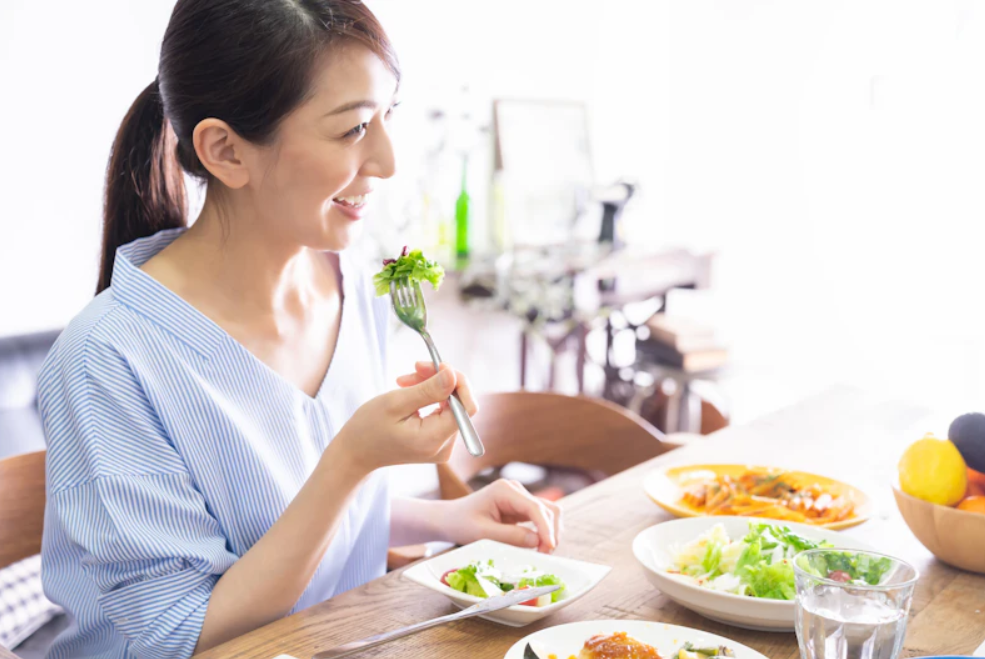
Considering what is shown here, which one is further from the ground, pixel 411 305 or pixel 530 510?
pixel 411 305

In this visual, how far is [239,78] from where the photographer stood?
112 cm

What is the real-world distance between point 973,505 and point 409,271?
0.72 metres

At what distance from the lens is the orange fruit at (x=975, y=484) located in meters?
1.13

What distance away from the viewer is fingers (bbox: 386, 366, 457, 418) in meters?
0.97

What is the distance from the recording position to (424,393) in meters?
0.98

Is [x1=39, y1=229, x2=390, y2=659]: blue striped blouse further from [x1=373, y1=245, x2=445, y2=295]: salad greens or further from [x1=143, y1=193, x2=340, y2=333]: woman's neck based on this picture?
[x1=373, y1=245, x2=445, y2=295]: salad greens

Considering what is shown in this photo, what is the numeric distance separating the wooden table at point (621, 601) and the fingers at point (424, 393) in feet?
0.74

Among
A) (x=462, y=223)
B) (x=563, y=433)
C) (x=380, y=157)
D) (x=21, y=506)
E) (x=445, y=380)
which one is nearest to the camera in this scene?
(x=445, y=380)

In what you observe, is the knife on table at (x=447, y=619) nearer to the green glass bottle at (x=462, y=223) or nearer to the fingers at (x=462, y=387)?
the fingers at (x=462, y=387)

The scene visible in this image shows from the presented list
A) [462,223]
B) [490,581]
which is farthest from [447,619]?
[462,223]

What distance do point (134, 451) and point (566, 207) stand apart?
9.76ft

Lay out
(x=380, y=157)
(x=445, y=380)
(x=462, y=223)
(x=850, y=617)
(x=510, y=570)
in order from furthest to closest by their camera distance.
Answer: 1. (x=462, y=223)
2. (x=380, y=157)
3. (x=510, y=570)
4. (x=445, y=380)
5. (x=850, y=617)

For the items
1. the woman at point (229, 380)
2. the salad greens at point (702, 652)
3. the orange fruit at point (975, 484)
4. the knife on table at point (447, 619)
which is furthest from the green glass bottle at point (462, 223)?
the salad greens at point (702, 652)

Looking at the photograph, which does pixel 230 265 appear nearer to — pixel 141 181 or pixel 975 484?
pixel 141 181
